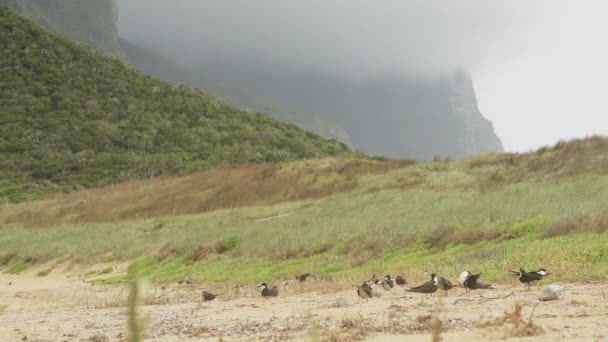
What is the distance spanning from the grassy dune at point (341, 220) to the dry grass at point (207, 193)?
133mm

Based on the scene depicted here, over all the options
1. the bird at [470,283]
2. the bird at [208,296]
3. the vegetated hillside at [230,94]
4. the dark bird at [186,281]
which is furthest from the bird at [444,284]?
the vegetated hillside at [230,94]

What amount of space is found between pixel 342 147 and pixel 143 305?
2365 inches

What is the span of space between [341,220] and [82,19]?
435ft

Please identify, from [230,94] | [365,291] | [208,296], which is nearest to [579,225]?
[365,291]

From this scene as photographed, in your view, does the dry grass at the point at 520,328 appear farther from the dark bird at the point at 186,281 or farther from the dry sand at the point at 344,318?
the dark bird at the point at 186,281

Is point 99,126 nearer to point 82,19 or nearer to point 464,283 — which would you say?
point 464,283

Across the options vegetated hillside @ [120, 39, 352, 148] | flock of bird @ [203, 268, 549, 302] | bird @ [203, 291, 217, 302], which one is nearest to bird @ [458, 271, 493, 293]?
flock of bird @ [203, 268, 549, 302]

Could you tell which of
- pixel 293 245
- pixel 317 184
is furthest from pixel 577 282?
pixel 317 184

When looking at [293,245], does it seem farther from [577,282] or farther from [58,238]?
[58,238]

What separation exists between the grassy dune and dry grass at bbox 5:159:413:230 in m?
0.13

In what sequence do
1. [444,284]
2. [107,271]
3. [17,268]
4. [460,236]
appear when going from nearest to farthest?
[444,284]
[460,236]
[107,271]
[17,268]

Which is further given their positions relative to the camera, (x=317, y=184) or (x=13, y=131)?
(x=13, y=131)

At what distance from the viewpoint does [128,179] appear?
52.9m

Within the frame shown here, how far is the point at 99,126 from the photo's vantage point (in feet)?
201
